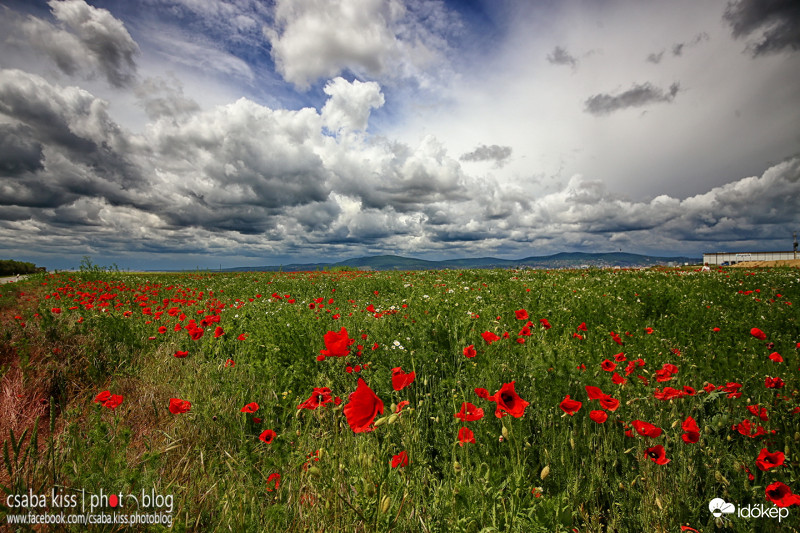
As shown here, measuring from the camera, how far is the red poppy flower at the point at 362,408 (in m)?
1.54

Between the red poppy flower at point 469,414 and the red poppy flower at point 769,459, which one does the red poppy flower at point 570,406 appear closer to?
the red poppy flower at point 469,414

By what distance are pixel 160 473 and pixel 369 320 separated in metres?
3.40

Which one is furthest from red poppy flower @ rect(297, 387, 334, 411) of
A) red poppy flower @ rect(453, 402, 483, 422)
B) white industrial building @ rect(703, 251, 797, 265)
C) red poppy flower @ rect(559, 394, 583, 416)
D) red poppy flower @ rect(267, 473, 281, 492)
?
white industrial building @ rect(703, 251, 797, 265)

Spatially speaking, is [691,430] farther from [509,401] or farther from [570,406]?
[509,401]

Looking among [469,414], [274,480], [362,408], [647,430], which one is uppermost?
[362,408]

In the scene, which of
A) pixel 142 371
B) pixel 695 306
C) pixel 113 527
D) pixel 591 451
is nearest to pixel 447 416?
pixel 591 451

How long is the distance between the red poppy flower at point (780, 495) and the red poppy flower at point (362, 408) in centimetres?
219

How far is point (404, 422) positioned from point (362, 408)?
945 mm

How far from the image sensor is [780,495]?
6.20ft

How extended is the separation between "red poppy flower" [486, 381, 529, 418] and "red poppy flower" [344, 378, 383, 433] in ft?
2.18

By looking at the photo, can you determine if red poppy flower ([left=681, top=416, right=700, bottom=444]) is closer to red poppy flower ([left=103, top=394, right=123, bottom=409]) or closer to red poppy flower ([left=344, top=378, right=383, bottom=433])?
red poppy flower ([left=344, top=378, right=383, bottom=433])

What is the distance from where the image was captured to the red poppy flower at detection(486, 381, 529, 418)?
72.2 inches

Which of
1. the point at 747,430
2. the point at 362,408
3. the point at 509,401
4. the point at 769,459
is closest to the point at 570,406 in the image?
the point at 509,401

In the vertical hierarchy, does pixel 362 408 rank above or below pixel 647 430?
above
